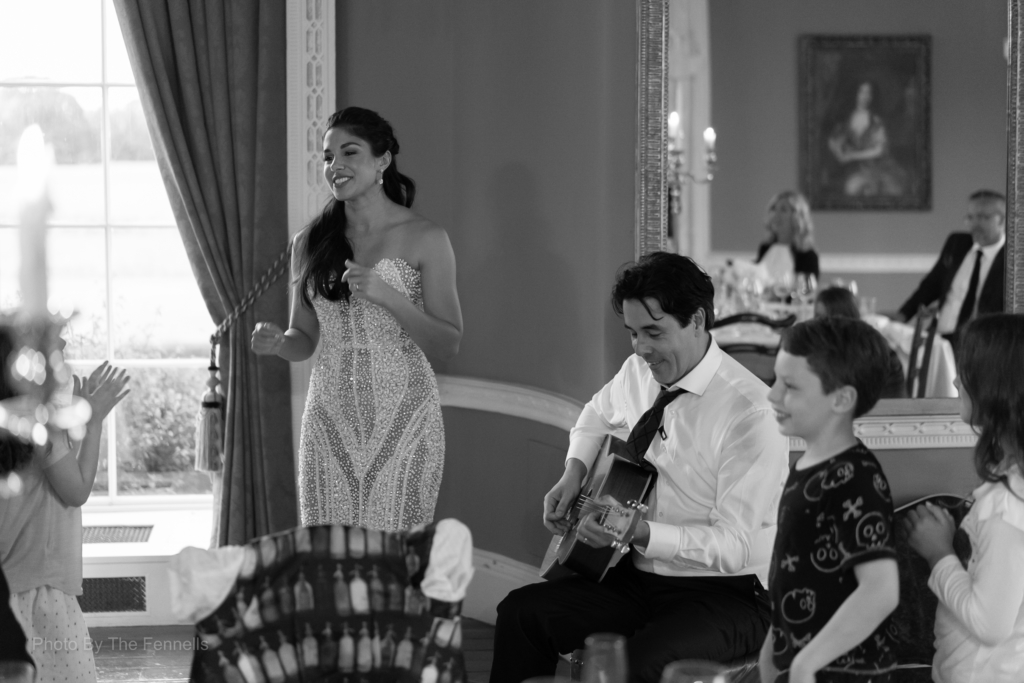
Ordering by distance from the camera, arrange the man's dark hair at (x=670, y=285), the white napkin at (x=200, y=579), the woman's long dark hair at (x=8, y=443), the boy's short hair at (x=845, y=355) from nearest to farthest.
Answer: the white napkin at (x=200, y=579) < the boy's short hair at (x=845, y=355) < the woman's long dark hair at (x=8, y=443) < the man's dark hair at (x=670, y=285)

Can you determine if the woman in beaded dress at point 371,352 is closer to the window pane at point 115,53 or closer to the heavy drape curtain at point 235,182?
the heavy drape curtain at point 235,182

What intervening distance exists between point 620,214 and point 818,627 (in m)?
1.68

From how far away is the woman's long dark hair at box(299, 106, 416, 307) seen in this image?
287cm

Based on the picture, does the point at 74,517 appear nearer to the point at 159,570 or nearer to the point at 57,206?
the point at 159,570

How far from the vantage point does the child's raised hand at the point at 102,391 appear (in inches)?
94.7

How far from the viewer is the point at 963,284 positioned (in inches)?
132

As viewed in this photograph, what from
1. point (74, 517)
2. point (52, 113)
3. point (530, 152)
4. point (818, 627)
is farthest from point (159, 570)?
point (818, 627)

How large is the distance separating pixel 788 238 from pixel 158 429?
2482 mm

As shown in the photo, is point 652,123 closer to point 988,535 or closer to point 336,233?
point 336,233

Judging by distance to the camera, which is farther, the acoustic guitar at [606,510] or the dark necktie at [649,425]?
the dark necktie at [649,425]

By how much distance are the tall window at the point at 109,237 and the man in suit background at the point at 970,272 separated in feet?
8.62

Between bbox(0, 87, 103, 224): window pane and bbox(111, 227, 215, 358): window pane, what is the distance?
178 millimetres

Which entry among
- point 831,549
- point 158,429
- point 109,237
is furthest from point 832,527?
point 109,237

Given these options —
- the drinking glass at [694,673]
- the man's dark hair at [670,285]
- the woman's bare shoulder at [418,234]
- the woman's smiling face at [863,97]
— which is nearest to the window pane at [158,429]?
the woman's bare shoulder at [418,234]
